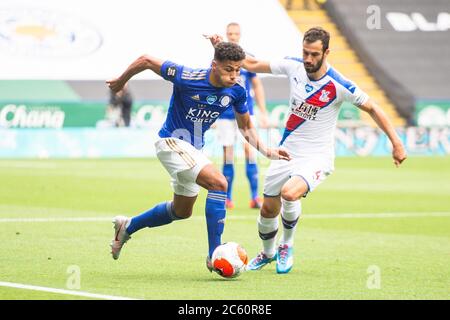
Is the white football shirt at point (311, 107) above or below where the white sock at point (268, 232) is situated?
above

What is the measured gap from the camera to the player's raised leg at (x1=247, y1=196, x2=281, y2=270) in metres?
9.01

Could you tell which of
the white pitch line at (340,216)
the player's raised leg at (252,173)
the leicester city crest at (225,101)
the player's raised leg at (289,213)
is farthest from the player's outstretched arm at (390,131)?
the player's raised leg at (252,173)

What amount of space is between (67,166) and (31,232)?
10.6m

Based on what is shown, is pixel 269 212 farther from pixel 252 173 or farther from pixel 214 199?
pixel 252 173

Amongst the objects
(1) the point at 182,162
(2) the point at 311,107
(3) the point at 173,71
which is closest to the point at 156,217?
(1) the point at 182,162

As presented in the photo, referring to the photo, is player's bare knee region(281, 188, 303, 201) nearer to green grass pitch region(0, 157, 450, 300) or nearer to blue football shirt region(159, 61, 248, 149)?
green grass pitch region(0, 157, 450, 300)

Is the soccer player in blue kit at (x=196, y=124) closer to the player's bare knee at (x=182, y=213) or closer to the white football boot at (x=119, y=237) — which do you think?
the player's bare knee at (x=182, y=213)

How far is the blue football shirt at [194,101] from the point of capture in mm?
8375

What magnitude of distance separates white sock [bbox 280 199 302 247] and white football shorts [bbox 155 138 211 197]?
0.79 metres

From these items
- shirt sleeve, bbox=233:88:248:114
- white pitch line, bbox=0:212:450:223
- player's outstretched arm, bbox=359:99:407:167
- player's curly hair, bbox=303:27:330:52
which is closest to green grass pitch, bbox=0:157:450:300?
white pitch line, bbox=0:212:450:223

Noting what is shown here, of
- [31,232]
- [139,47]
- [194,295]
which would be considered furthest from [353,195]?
[139,47]

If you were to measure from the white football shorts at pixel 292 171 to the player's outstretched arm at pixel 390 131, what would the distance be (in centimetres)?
61

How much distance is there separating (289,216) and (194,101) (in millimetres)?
1310

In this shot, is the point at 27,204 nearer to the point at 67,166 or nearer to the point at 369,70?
the point at 67,166
